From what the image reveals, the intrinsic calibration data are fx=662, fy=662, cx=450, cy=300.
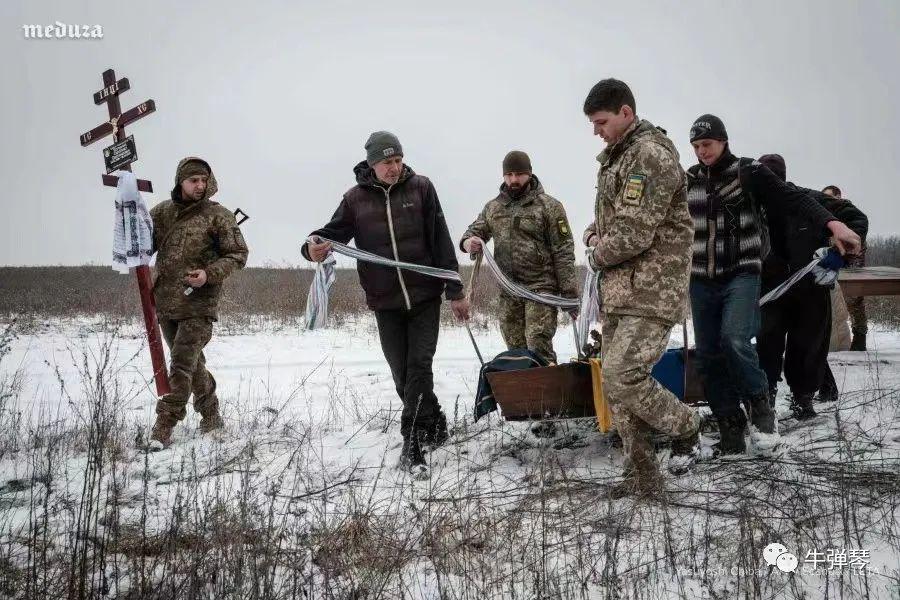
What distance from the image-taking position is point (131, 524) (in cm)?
322

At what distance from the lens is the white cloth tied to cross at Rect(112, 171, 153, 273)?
5.28 metres

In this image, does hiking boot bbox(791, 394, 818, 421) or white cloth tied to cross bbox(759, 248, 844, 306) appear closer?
white cloth tied to cross bbox(759, 248, 844, 306)

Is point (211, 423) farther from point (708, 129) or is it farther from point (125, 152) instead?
point (708, 129)

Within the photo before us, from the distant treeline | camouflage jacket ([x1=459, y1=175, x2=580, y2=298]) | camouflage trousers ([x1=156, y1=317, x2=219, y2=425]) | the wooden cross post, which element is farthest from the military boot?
the distant treeline

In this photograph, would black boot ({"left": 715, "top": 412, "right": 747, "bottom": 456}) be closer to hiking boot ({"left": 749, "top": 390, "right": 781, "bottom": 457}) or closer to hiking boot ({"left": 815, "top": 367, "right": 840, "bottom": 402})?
hiking boot ({"left": 749, "top": 390, "right": 781, "bottom": 457})

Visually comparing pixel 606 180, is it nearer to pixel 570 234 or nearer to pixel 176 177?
pixel 570 234

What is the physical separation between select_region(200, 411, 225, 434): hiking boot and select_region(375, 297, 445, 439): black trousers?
5.79 feet

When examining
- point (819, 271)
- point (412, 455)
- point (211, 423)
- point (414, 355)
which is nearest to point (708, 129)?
point (819, 271)

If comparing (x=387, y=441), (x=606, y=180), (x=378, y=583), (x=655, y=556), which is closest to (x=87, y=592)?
(x=378, y=583)

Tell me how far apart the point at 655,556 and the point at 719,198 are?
255 centimetres

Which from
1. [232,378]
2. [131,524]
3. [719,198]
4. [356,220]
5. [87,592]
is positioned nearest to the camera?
[87,592]

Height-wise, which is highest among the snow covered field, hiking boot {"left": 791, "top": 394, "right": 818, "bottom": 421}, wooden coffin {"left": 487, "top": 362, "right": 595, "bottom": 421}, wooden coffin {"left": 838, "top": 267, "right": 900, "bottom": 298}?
wooden coffin {"left": 838, "top": 267, "right": 900, "bottom": 298}

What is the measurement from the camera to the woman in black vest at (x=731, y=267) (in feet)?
13.7

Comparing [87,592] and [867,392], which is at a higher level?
[867,392]
